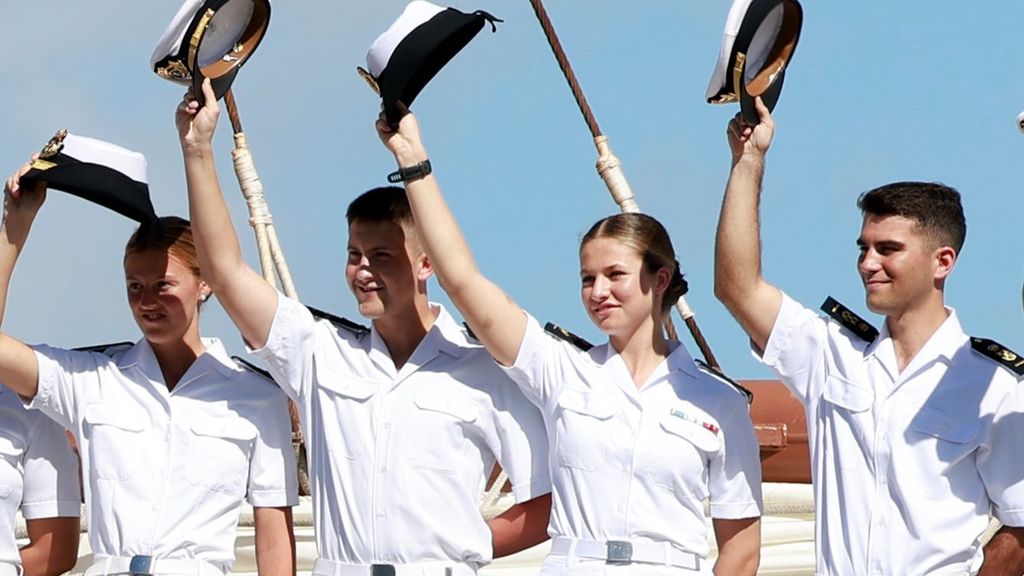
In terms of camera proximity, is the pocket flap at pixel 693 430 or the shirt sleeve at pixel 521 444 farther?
the shirt sleeve at pixel 521 444

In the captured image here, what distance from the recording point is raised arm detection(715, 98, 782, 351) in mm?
4266

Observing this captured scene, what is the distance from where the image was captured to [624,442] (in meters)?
4.27

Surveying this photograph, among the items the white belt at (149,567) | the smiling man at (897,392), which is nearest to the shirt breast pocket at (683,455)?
the smiling man at (897,392)

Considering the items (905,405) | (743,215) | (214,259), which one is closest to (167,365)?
(214,259)

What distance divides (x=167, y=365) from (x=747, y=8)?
169cm

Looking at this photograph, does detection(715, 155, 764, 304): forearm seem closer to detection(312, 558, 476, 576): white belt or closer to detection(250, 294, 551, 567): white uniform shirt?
detection(250, 294, 551, 567): white uniform shirt

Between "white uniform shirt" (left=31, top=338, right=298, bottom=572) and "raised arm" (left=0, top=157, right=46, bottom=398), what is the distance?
38 millimetres

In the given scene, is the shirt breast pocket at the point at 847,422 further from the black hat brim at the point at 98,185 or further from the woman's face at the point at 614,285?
the black hat brim at the point at 98,185

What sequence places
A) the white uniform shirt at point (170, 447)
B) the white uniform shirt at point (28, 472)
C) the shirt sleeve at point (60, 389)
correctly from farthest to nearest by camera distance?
the white uniform shirt at point (28, 472), the shirt sleeve at point (60, 389), the white uniform shirt at point (170, 447)

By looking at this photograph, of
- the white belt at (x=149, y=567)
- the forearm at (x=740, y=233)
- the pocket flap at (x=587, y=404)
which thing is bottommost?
the white belt at (x=149, y=567)

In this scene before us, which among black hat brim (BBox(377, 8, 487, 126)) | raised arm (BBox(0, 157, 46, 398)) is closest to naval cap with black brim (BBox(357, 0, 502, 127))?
black hat brim (BBox(377, 8, 487, 126))

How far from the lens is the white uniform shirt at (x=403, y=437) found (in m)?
4.27

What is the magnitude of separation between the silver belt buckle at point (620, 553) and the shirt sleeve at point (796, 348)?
1.81 ft

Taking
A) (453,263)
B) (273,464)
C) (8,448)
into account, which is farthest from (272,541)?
(453,263)
